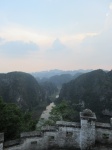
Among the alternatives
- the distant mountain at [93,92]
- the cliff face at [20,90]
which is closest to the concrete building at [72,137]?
the distant mountain at [93,92]

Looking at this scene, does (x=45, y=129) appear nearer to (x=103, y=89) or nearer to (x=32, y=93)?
(x=103, y=89)

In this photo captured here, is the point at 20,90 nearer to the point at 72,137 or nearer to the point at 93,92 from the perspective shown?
the point at 93,92

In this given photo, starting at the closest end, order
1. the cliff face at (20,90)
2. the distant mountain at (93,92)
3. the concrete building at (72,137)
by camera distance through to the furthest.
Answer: the concrete building at (72,137), the distant mountain at (93,92), the cliff face at (20,90)

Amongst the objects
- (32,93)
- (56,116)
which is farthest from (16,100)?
(56,116)

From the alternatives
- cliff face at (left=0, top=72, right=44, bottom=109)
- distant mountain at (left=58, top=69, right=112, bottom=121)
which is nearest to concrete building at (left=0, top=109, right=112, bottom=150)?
distant mountain at (left=58, top=69, right=112, bottom=121)

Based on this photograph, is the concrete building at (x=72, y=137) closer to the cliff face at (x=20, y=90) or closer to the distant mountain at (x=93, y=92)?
the distant mountain at (x=93, y=92)

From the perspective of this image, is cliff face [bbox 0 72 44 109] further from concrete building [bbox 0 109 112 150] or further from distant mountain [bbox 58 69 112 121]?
concrete building [bbox 0 109 112 150]
